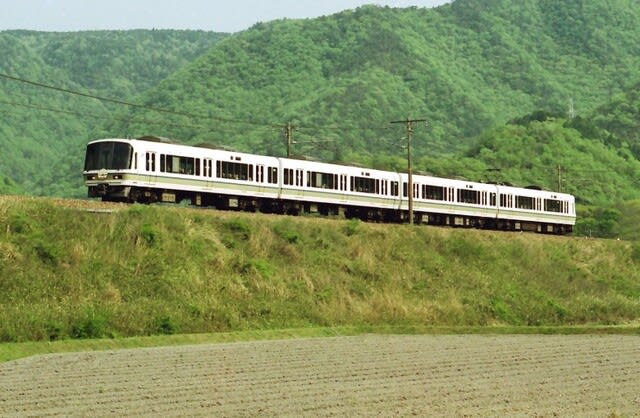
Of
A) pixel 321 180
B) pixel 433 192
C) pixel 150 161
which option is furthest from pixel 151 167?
pixel 433 192

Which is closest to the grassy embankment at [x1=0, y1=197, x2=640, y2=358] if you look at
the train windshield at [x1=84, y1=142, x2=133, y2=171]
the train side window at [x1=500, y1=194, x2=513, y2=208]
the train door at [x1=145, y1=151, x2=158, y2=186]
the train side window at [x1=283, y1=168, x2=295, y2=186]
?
the train door at [x1=145, y1=151, x2=158, y2=186]

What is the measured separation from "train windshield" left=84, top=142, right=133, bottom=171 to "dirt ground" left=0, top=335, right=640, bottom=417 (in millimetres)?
10888

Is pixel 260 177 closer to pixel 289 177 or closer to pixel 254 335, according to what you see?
pixel 289 177

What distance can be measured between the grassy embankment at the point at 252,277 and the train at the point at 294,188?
8.58 feet

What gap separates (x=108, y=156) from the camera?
4203 cm

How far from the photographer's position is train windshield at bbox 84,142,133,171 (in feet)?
136

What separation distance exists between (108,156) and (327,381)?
65.4ft

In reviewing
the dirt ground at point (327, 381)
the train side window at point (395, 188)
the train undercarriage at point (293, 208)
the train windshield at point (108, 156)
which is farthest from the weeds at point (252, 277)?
the train side window at point (395, 188)

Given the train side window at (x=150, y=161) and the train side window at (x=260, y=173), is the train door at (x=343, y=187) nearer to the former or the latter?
the train side window at (x=260, y=173)

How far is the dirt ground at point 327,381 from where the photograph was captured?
20.7 metres

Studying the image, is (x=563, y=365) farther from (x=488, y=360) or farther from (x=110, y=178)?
(x=110, y=178)

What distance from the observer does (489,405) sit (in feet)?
69.9

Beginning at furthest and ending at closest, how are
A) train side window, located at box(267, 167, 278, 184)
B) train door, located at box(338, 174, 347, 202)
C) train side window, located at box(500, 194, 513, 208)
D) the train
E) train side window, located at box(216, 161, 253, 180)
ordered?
train side window, located at box(500, 194, 513, 208)
train door, located at box(338, 174, 347, 202)
train side window, located at box(267, 167, 278, 184)
train side window, located at box(216, 161, 253, 180)
the train

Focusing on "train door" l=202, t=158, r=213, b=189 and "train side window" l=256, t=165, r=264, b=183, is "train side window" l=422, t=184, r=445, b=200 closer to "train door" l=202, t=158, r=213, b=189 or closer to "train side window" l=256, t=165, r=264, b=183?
"train side window" l=256, t=165, r=264, b=183
